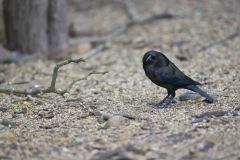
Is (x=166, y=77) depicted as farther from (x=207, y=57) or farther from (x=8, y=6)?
(x=8, y=6)

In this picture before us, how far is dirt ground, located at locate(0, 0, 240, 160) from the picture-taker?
5.26 meters

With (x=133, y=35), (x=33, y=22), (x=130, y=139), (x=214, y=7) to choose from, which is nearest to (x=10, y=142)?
(x=130, y=139)

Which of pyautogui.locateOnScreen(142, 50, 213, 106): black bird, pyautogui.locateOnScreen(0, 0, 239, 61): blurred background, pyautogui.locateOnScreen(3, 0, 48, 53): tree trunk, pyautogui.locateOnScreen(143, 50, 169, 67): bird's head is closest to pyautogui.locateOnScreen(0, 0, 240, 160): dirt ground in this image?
pyautogui.locateOnScreen(0, 0, 239, 61): blurred background

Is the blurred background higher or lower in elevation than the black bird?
higher

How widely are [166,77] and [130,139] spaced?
5.59 feet

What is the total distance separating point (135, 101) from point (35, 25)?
3603 millimetres

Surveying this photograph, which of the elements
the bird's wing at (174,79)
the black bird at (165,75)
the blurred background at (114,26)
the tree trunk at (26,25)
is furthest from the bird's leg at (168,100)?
the tree trunk at (26,25)

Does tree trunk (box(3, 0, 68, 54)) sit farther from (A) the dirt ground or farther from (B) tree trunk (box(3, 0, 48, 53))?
(A) the dirt ground

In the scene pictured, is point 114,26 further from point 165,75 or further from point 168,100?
point 165,75

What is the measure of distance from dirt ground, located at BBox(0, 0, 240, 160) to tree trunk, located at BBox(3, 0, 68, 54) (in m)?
0.45

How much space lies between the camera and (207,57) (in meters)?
9.97

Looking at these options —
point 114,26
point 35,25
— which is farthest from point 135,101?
point 114,26

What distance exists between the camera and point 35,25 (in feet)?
34.0

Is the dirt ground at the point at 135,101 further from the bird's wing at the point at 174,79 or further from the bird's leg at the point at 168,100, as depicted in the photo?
the bird's wing at the point at 174,79
